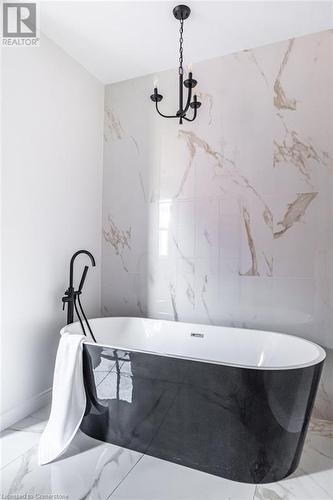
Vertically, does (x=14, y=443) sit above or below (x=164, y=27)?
below

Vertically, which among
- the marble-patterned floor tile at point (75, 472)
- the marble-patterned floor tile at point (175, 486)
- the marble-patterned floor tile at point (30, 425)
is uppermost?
the marble-patterned floor tile at point (75, 472)

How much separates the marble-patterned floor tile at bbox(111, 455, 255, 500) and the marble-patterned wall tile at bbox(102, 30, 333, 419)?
98 cm

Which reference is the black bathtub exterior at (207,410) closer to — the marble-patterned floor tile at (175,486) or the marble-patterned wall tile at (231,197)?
the marble-patterned floor tile at (175,486)

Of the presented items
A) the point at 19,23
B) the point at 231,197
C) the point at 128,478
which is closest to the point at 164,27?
the point at 19,23

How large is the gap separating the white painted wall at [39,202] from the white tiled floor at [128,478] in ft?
1.70

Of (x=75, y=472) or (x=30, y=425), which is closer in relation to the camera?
(x=75, y=472)

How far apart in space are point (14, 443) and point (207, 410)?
3.84ft

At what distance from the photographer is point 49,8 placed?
2.04m

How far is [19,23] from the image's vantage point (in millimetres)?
2092

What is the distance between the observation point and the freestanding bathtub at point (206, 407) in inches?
59.5

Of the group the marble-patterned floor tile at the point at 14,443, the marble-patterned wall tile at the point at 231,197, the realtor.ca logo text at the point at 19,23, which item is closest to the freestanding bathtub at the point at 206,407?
the marble-patterned floor tile at the point at 14,443

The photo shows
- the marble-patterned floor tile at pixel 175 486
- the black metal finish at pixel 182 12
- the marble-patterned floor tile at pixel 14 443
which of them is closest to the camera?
the marble-patterned floor tile at pixel 175 486

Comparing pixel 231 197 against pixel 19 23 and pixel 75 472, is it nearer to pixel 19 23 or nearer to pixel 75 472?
pixel 19 23

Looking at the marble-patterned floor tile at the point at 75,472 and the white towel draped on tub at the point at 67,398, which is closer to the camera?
the marble-patterned floor tile at the point at 75,472
